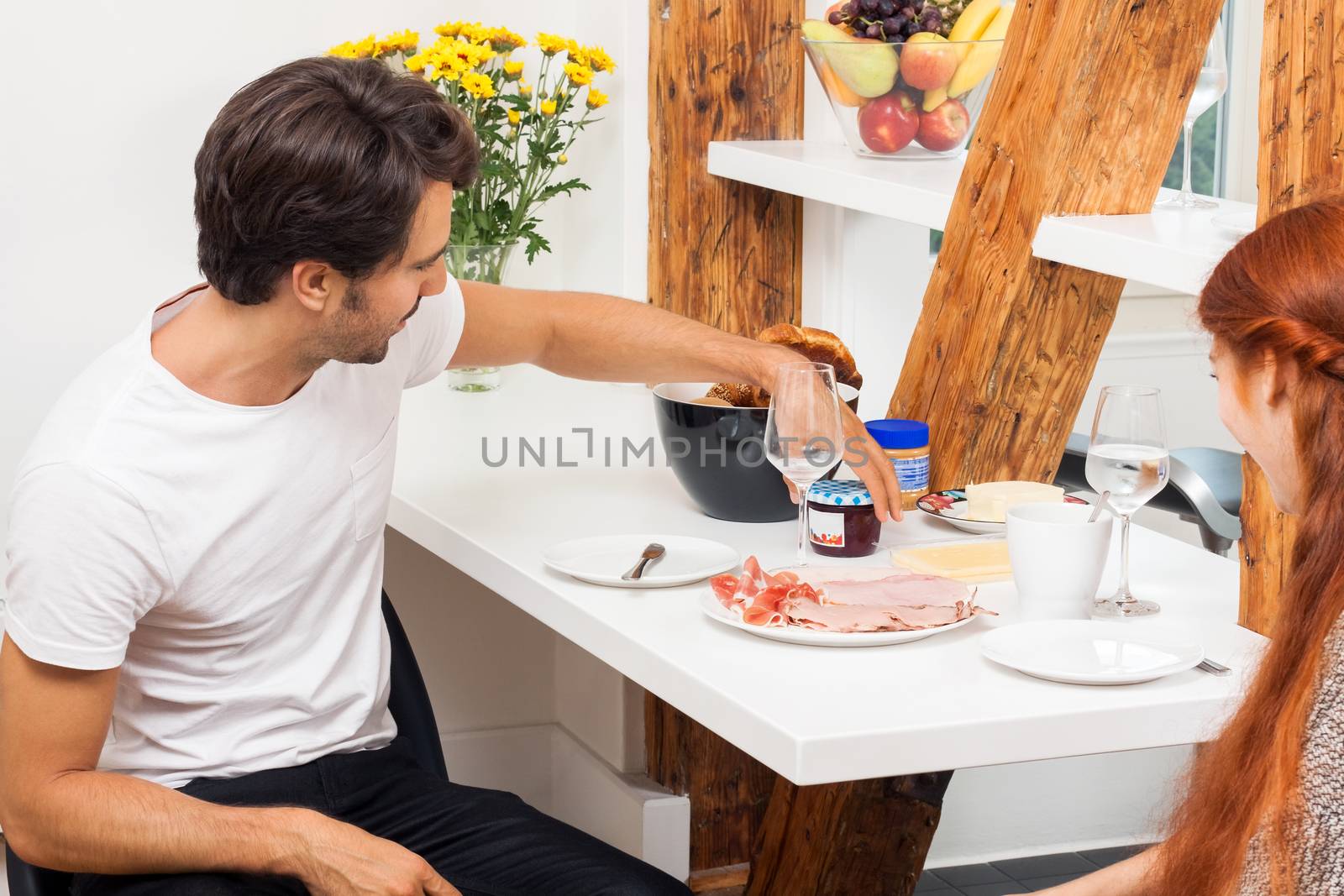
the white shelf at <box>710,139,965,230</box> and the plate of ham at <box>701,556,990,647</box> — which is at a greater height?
the white shelf at <box>710,139,965,230</box>

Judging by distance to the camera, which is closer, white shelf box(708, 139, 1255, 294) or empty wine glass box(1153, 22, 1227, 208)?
white shelf box(708, 139, 1255, 294)

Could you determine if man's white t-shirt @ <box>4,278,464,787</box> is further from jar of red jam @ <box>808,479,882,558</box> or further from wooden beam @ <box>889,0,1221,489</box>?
wooden beam @ <box>889,0,1221,489</box>

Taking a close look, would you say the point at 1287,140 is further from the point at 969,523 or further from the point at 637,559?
the point at 637,559

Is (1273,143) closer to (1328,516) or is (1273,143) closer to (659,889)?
(1328,516)

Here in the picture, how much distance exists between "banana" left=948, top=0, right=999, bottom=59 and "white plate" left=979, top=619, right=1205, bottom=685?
1015 mm

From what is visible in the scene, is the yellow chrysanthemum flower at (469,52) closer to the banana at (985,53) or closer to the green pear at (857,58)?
the green pear at (857,58)

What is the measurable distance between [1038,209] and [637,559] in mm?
630

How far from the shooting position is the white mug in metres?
1.38

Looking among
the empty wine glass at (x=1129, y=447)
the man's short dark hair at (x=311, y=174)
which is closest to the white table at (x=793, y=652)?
the empty wine glass at (x=1129, y=447)

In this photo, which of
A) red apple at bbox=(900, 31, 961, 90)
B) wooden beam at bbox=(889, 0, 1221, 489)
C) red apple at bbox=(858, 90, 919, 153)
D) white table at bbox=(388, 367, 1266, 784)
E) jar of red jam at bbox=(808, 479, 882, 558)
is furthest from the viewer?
red apple at bbox=(858, 90, 919, 153)

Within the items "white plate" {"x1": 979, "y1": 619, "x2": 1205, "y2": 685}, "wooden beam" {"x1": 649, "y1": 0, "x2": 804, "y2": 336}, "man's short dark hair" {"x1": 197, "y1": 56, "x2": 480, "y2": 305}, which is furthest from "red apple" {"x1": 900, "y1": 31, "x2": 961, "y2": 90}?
"white plate" {"x1": 979, "y1": 619, "x2": 1205, "y2": 685}

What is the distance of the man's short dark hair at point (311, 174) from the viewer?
138 cm

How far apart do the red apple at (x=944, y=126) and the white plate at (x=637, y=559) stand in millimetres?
850

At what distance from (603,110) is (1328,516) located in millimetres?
1817
